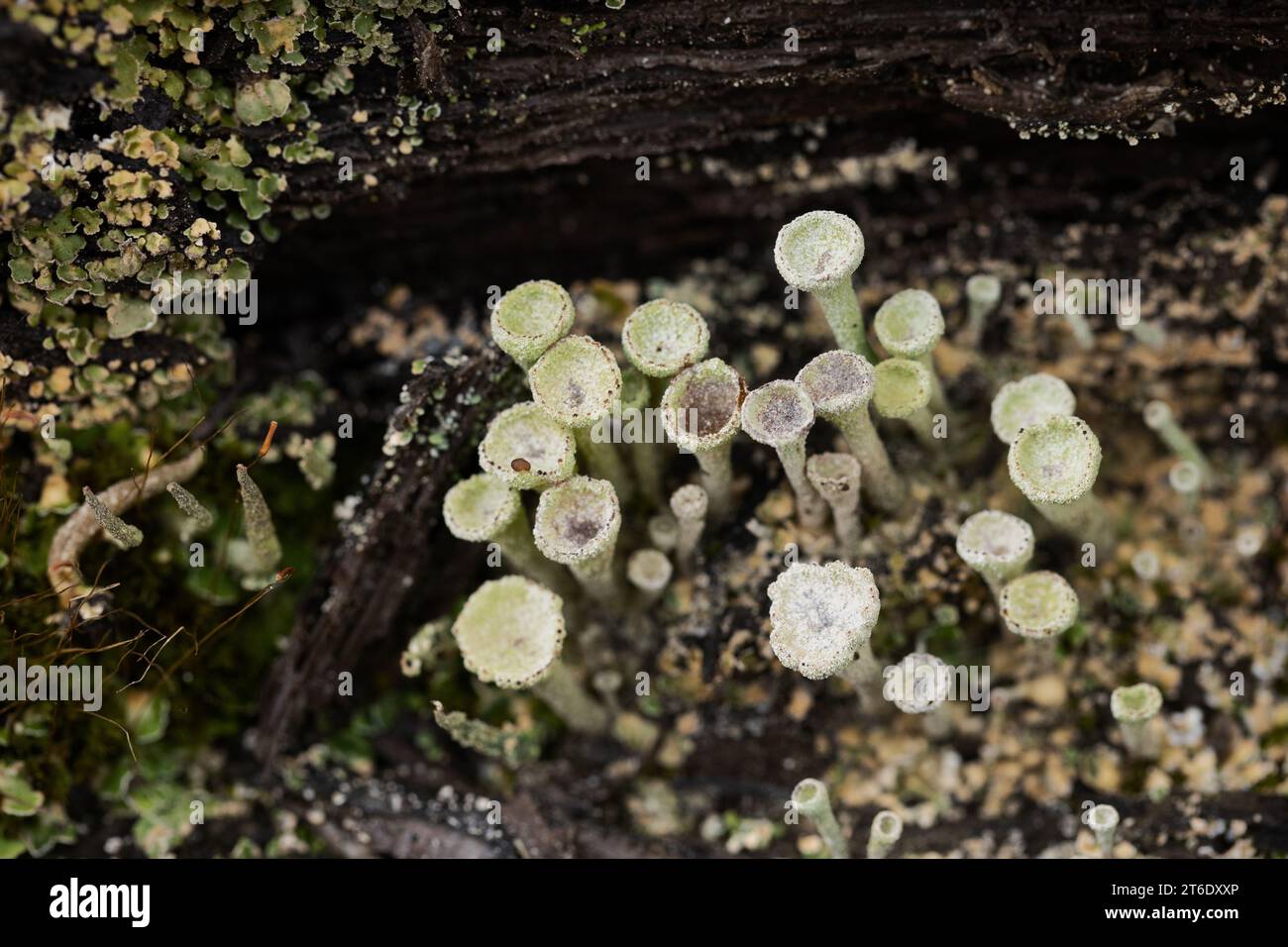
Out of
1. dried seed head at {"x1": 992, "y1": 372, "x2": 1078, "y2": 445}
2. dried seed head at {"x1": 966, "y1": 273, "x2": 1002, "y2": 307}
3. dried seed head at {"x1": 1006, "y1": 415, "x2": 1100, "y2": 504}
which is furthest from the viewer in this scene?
dried seed head at {"x1": 966, "y1": 273, "x2": 1002, "y2": 307}

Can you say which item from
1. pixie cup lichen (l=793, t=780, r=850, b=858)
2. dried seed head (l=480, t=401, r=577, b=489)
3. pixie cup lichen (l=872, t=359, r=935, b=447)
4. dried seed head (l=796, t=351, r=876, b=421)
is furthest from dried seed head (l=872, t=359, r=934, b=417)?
pixie cup lichen (l=793, t=780, r=850, b=858)

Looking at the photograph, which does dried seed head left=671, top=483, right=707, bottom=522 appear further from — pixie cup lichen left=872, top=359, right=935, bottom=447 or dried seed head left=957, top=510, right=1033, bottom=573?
dried seed head left=957, top=510, right=1033, bottom=573

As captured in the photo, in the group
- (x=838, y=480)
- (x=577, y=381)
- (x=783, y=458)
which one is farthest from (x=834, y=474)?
(x=577, y=381)

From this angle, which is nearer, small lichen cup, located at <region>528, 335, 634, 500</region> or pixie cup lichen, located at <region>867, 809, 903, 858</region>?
small lichen cup, located at <region>528, 335, 634, 500</region>

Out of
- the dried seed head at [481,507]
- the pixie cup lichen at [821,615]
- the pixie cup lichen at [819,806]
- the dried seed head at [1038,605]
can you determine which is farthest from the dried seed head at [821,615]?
the dried seed head at [481,507]

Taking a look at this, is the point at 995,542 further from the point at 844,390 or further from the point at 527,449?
the point at 527,449

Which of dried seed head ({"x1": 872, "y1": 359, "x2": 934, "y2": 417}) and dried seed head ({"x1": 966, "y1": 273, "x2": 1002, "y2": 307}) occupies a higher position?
dried seed head ({"x1": 966, "y1": 273, "x2": 1002, "y2": 307})

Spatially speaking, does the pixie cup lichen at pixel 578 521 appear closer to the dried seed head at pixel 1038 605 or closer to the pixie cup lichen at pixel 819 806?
the pixie cup lichen at pixel 819 806

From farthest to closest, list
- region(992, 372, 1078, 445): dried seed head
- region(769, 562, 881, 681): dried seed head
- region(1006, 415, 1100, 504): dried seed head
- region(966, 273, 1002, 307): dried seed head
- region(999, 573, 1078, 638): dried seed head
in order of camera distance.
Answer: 1. region(966, 273, 1002, 307): dried seed head
2. region(992, 372, 1078, 445): dried seed head
3. region(999, 573, 1078, 638): dried seed head
4. region(1006, 415, 1100, 504): dried seed head
5. region(769, 562, 881, 681): dried seed head
